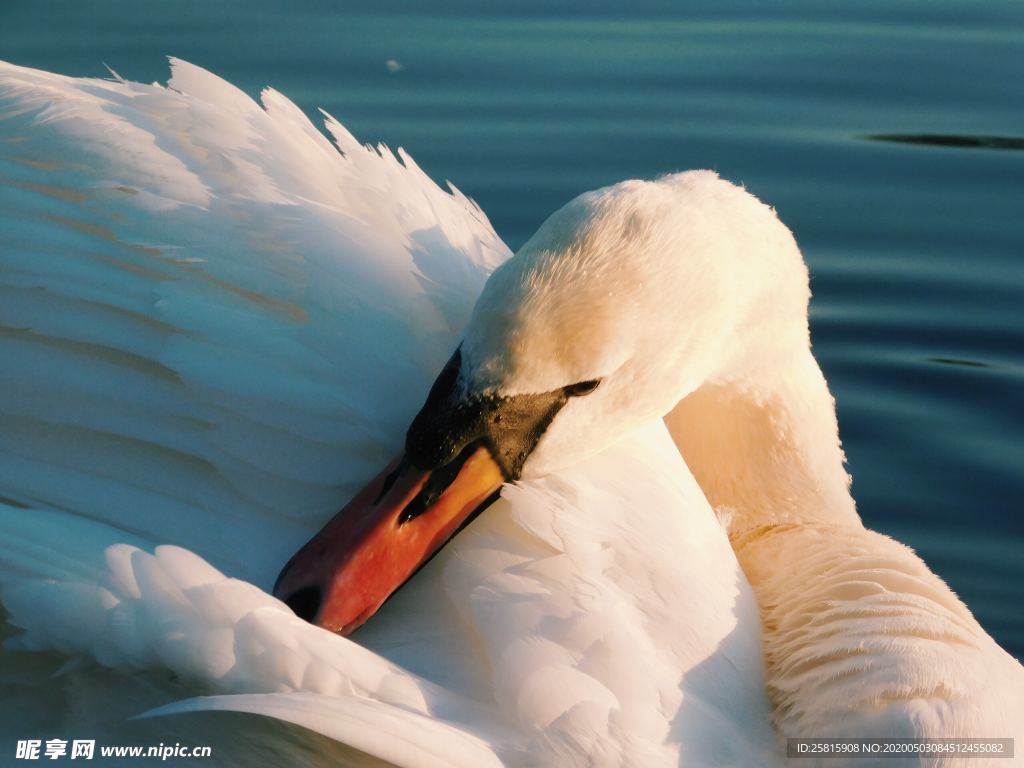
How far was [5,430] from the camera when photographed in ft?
12.7

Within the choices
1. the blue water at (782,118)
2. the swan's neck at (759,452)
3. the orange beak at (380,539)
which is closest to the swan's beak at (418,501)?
the orange beak at (380,539)

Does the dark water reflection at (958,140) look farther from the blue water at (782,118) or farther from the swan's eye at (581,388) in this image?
the swan's eye at (581,388)

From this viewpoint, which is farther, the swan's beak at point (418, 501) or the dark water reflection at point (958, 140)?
the dark water reflection at point (958, 140)

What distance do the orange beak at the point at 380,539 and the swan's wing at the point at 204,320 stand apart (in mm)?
86

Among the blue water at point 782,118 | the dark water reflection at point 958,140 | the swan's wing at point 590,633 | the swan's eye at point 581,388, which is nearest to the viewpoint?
the swan's wing at point 590,633

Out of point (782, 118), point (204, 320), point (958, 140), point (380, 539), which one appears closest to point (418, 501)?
point (380, 539)

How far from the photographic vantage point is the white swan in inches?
131

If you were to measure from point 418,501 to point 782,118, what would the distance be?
206 inches

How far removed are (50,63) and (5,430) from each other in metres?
5.01

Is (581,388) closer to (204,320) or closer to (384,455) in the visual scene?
(384,455)

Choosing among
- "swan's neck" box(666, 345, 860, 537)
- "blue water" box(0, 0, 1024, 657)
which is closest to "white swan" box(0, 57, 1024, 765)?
"swan's neck" box(666, 345, 860, 537)

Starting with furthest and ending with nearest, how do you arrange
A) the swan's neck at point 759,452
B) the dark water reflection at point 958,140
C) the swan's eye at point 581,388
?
1. the dark water reflection at point 958,140
2. the swan's neck at point 759,452
3. the swan's eye at point 581,388

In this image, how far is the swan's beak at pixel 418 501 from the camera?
3.57m

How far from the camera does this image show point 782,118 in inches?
332
